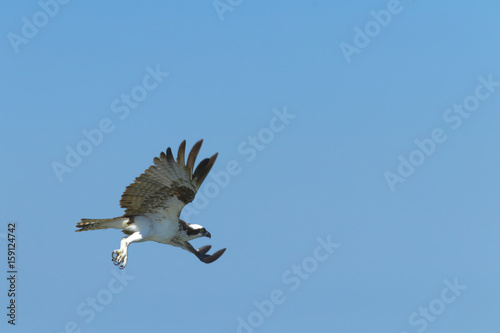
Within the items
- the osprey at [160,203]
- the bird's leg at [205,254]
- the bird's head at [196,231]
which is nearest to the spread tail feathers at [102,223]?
the osprey at [160,203]

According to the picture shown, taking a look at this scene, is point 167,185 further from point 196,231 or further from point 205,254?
point 205,254

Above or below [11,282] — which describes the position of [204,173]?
below

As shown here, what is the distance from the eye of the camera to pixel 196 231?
74.5 ft

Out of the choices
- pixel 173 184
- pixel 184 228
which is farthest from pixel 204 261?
pixel 173 184

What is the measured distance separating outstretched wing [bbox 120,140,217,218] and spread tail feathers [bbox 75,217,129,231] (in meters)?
0.23

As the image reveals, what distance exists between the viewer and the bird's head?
2270 cm

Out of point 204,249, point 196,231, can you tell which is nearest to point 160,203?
point 196,231

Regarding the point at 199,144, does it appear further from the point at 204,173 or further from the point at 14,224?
the point at 14,224

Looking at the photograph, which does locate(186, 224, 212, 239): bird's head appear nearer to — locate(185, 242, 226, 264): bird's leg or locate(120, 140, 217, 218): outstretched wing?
locate(120, 140, 217, 218): outstretched wing

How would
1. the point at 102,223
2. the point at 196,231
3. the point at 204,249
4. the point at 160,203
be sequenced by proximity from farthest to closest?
the point at 204,249, the point at 196,231, the point at 102,223, the point at 160,203

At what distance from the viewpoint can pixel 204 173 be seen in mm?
20859

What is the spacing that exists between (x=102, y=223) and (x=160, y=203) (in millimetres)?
1515

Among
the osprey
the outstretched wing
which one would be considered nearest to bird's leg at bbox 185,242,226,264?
the osprey

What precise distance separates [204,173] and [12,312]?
6.17 m
